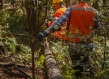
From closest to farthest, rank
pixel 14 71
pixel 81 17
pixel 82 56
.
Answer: pixel 82 56 < pixel 81 17 < pixel 14 71

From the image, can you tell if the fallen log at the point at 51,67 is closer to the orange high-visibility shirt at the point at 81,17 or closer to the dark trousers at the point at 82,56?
the dark trousers at the point at 82,56

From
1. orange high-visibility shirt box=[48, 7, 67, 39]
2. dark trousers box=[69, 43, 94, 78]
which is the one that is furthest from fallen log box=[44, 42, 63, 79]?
orange high-visibility shirt box=[48, 7, 67, 39]

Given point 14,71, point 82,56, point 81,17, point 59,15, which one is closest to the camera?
point 82,56

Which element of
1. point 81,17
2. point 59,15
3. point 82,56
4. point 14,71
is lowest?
point 14,71

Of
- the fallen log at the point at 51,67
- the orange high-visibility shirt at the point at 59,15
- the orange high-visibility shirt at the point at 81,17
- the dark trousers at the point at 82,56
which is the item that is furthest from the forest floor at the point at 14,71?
the orange high-visibility shirt at the point at 81,17

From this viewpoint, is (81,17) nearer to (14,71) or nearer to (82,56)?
(82,56)

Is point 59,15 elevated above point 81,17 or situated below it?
below

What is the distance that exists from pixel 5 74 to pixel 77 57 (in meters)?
1.86

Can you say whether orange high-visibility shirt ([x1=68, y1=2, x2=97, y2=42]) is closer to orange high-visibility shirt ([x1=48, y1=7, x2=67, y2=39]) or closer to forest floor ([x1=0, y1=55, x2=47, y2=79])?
orange high-visibility shirt ([x1=48, y1=7, x2=67, y2=39])

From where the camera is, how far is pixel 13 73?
22.5 feet

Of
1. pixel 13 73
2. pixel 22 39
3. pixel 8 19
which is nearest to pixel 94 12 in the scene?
pixel 13 73

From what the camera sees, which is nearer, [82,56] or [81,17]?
[82,56]

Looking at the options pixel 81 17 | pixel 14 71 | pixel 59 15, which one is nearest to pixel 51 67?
pixel 14 71

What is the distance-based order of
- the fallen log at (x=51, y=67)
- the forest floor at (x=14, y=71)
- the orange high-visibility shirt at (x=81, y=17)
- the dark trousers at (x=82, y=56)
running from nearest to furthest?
1. the dark trousers at (x=82, y=56)
2. the orange high-visibility shirt at (x=81, y=17)
3. the fallen log at (x=51, y=67)
4. the forest floor at (x=14, y=71)
